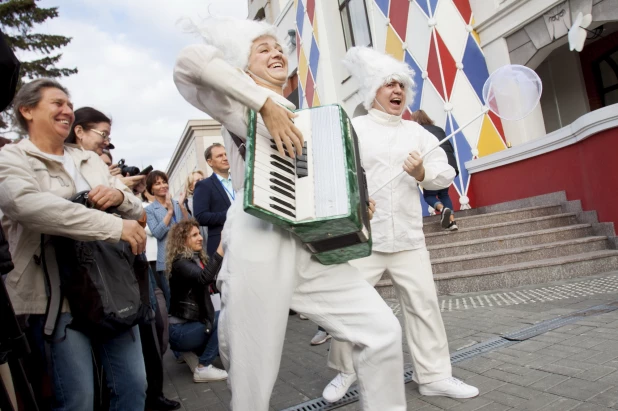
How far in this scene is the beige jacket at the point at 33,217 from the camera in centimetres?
191

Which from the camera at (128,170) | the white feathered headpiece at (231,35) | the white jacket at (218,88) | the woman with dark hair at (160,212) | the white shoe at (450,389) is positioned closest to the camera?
the white jacket at (218,88)

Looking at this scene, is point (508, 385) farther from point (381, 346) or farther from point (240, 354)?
point (240, 354)

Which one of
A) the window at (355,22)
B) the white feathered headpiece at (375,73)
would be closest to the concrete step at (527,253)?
the white feathered headpiece at (375,73)

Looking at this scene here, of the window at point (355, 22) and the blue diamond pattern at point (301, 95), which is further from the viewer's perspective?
the blue diamond pattern at point (301, 95)

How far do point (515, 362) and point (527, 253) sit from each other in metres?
3.19

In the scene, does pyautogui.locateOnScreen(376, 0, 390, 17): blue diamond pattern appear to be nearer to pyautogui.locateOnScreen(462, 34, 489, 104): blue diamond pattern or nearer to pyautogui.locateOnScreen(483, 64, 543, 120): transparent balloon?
pyautogui.locateOnScreen(462, 34, 489, 104): blue diamond pattern

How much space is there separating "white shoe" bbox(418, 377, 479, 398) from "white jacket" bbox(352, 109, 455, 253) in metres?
0.80

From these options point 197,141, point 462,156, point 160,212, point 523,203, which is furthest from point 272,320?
point 197,141

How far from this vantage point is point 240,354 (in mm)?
1882

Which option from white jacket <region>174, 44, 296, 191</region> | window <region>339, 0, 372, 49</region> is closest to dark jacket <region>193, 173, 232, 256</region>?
white jacket <region>174, 44, 296, 191</region>

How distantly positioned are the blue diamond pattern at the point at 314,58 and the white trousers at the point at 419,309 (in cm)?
1078

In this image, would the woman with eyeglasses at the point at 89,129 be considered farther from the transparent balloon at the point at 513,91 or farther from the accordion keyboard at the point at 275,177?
the transparent balloon at the point at 513,91

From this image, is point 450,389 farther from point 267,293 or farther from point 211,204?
point 211,204

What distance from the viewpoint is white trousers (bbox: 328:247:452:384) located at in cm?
279
